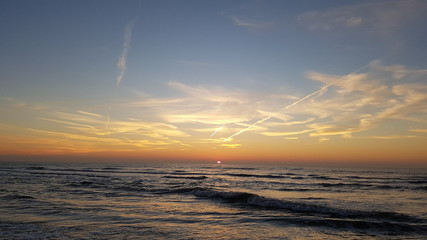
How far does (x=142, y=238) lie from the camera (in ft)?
31.4

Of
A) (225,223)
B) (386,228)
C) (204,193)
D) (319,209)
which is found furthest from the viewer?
(204,193)

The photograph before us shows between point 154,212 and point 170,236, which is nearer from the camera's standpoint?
point 170,236

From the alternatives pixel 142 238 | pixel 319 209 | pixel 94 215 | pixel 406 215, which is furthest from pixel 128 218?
pixel 406 215

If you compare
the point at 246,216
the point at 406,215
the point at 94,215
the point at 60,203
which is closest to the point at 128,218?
the point at 94,215

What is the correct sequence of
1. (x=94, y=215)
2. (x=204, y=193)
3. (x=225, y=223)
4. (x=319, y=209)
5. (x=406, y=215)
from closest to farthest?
1. (x=225, y=223)
2. (x=94, y=215)
3. (x=406, y=215)
4. (x=319, y=209)
5. (x=204, y=193)

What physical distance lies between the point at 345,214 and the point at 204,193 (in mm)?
12205

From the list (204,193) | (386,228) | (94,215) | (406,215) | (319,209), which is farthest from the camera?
(204,193)

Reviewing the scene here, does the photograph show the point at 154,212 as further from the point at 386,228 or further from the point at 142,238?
the point at 386,228

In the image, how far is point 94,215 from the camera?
13578 millimetres

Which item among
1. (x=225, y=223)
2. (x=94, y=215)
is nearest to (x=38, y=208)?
(x=94, y=215)

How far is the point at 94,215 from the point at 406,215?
15.6 metres

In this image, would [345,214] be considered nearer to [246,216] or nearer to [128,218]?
[246,216]

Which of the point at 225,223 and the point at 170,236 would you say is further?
the point at 225,223

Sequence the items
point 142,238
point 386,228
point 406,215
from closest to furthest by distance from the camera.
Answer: point 142,238 < point 386,228 < point 406,215
